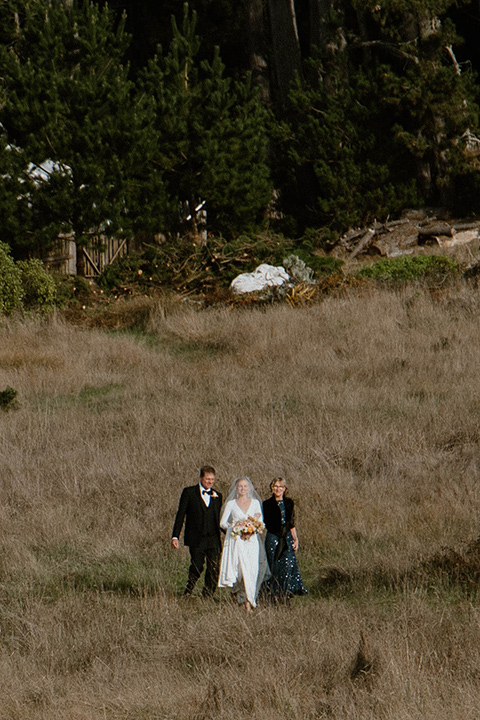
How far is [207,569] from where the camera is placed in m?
7.40

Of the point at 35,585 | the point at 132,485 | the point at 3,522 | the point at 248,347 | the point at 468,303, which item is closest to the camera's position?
the point at 35,585

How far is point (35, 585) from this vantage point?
7703 millimetres

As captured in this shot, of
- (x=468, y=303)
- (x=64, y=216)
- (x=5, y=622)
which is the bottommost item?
(x=5, y=622)

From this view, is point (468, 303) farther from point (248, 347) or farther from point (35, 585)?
point (35, 585)

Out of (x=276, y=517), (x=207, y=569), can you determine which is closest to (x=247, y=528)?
(x=276, y=517)

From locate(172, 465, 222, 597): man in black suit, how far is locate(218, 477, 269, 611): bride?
19 centimetres

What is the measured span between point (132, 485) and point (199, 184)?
13.8 m

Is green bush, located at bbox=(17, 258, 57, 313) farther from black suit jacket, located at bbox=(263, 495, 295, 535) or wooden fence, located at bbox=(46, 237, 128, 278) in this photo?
black suit jacket, located at bbox=(263, 495, 295, 535)

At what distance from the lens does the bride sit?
6883mm

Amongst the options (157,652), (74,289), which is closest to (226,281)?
(74,289)

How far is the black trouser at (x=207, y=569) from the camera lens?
7195 millimetres

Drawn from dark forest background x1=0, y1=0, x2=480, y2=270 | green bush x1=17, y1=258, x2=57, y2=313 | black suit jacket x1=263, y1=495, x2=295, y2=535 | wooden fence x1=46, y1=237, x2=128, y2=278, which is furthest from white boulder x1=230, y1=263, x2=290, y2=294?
black suit jacket x1=263, y1=495, x2=295, y2=535

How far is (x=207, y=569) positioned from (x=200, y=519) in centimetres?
51

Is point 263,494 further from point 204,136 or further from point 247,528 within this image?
point 204,136
